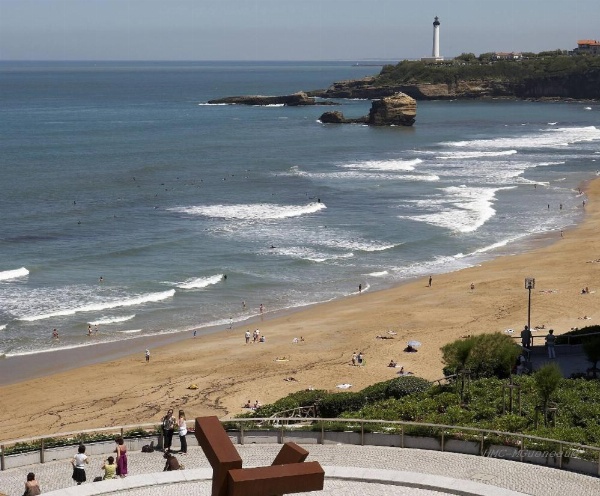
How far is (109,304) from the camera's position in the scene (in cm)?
4259

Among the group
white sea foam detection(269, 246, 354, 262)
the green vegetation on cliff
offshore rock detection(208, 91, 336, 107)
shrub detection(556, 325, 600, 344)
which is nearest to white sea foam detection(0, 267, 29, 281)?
white sea foam detection(269, 246, 354, 262)

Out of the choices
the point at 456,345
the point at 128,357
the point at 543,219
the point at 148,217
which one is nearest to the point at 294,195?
the point at 148,217

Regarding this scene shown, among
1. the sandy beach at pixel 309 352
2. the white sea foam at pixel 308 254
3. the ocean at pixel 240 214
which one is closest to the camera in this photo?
the sandy beach at pixel 309 352

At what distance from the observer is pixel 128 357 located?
36.8 meters

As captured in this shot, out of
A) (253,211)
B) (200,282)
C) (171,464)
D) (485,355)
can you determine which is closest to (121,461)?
(171,464)

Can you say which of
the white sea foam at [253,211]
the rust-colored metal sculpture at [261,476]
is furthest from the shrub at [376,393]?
the white sea foam at [253,211]

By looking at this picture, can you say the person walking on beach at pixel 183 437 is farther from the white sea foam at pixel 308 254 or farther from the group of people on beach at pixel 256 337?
the white sea foam at pixel 308 254

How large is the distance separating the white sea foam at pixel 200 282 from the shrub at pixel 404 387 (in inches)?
862

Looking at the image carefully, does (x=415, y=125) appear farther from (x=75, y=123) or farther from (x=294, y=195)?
(x=294, y=195)

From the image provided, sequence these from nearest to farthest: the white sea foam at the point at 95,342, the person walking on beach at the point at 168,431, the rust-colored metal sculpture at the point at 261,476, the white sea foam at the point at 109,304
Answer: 1. the rust-colored metal sculpture at the point at 261,476
2. the person walking on beach at the point at 168,431
3. the white sea foam at the point at 95,342
4. the white sea foam at the point at 109,304

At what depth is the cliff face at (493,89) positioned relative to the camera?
176m

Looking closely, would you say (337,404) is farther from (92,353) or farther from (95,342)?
(95,342)

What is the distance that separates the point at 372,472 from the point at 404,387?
8290 mm

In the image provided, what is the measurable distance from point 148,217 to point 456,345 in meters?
39.3
